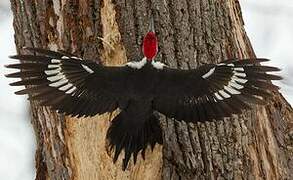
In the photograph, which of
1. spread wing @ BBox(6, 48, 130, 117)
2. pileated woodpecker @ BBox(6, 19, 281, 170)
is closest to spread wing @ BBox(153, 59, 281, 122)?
pileated woodpecker @ BBox(6, 19, 281, 170)

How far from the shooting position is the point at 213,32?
102 inches

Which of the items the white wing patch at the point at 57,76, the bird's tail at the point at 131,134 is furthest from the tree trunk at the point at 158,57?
the white wing patch at the point at 57,76

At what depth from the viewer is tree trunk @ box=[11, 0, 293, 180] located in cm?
249

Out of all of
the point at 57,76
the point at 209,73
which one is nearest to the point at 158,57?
the point at 209,73

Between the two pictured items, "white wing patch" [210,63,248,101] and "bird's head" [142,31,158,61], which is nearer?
"bird's head" [142,31,158,61]

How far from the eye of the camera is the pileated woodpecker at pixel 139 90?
2.23 metres

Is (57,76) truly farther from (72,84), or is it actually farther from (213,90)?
(213,90)

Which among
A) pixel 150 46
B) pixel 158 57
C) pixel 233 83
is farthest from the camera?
pixel 158 57

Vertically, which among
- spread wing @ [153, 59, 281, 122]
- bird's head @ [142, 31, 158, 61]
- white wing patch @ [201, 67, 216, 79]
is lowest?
spread wing @ [153, 59, 281, 122]

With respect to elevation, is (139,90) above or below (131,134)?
above

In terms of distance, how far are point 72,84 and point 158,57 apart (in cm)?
34

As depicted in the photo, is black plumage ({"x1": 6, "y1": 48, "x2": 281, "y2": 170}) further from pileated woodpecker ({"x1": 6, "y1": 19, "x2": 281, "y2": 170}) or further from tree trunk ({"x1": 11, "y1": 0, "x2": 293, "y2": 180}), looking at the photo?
tree trunk ({"x1": 11, "y1": 0, "x2": 293, "y2": 180})

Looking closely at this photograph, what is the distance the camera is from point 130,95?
7.28 feet

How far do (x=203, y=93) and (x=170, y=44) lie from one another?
30 cm
